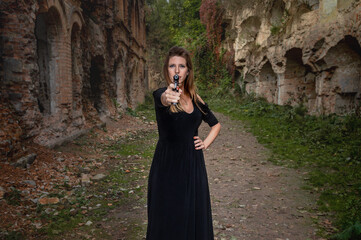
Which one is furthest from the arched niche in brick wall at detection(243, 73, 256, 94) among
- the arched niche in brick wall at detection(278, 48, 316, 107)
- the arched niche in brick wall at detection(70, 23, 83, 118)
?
the arched niche in brick wall at detection(70, 23, 83, 118)

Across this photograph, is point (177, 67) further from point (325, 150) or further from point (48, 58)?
point (48, 58)

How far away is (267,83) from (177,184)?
14711mm

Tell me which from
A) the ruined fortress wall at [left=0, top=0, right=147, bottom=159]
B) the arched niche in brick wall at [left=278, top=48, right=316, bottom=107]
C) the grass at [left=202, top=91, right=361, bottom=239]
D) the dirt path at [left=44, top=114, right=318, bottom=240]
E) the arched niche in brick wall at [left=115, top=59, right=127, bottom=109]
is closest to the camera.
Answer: the dirt path at [left=44, top=114, right=318, bottom=240]

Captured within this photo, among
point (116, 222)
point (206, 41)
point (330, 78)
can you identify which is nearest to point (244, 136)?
point (330, 78)

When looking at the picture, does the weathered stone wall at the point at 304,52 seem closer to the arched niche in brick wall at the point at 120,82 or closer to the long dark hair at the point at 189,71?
the long dark hair at the point at 189,71

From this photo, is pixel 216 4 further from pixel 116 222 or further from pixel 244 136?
pixel 116 222

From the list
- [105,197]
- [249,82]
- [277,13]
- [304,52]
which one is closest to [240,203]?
[105,197]

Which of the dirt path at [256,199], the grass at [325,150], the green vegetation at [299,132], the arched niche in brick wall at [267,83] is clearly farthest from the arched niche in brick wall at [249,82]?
the dirt path at [256,199]

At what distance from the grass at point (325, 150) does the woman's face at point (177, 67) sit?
2.70 m

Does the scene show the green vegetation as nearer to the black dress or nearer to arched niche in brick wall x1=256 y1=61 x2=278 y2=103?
arched niche in brick wall x1=256 y1=61 x2=278 y2=103

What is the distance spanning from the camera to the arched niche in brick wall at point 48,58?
23.1 feet

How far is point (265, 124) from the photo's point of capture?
1006 cm

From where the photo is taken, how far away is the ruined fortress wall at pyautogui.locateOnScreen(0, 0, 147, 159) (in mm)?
5102

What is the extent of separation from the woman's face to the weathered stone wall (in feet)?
23.4
